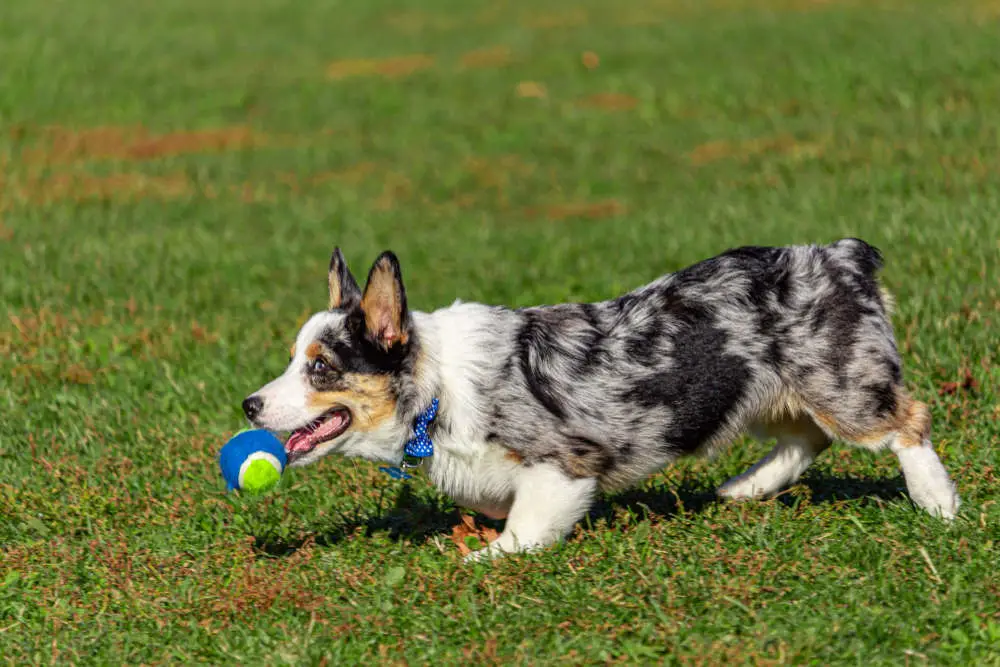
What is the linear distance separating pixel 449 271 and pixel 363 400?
6.51m

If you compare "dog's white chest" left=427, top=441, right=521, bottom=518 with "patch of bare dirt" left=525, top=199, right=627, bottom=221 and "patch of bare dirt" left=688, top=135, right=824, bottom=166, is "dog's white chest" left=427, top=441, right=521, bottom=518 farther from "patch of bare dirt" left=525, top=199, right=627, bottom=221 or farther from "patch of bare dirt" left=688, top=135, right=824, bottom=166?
"patch of bare dirt" left=688, top=135, right=824, bottom=166

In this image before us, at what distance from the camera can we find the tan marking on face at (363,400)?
248 inches

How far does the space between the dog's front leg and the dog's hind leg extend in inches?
46.8

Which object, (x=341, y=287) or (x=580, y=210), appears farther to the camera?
(x=580, y=210)

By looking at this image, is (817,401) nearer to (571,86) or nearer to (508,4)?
(571,86)

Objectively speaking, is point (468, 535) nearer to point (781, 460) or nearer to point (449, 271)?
point (781, 460)

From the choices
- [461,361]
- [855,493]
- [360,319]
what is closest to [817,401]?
[855,493]

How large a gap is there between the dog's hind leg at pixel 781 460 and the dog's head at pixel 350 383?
2.04m

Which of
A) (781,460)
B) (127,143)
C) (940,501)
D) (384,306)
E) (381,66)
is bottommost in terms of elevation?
(940,501)

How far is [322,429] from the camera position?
251 inches

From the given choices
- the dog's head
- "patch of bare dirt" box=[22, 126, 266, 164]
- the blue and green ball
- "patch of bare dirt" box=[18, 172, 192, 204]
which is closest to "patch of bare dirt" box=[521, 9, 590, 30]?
"patch of bare dirt" box=[22, 126, 266, 164]

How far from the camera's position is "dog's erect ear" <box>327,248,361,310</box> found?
6570 mm

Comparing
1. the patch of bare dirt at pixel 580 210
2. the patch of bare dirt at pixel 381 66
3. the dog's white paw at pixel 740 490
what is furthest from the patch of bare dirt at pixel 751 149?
the dog's white paw at pixel 740 490

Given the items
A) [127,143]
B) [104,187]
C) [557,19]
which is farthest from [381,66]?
[104,187]
